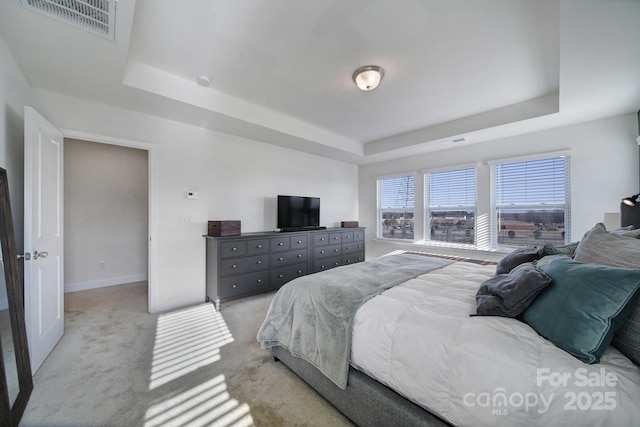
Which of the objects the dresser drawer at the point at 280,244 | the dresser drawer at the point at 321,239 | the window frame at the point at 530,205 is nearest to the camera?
the window frame at the point at 530,205

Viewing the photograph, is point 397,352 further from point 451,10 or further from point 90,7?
point 90,7

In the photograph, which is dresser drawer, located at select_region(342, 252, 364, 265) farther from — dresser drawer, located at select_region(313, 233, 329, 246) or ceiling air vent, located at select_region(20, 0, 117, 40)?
ceiling air vent, located at select_region(20, 0, 117, 40)

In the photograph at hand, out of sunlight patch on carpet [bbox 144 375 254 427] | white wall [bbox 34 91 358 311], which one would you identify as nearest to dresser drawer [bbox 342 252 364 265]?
white wall [bbox 34 91 358 311]

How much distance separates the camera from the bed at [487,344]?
90 cm

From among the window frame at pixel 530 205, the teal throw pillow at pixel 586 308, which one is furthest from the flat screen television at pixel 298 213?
the teal throw pillow at pixel 586 308

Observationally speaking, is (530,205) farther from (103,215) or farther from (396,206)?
(103,215)

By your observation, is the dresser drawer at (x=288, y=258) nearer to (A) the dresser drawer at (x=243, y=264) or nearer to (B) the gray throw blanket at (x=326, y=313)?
(A) the dresser drawer at (x=243, y=264)

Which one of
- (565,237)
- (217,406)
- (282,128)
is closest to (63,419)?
(217,406)

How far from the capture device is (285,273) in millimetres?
3889

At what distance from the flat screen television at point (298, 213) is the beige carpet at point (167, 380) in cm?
181

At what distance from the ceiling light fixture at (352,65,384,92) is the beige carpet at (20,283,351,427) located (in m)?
2.83

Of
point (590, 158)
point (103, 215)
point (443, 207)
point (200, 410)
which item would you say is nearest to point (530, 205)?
point (590, 158)

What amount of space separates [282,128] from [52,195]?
2672 millimetres

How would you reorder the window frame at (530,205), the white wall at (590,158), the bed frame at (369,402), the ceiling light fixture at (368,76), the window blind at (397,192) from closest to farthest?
the bed frame at (369,402) < the ceiling light fixture at (368,76) < the white wall at (590,158) < the window frame at (530,205) < the window blind at (397,192)
